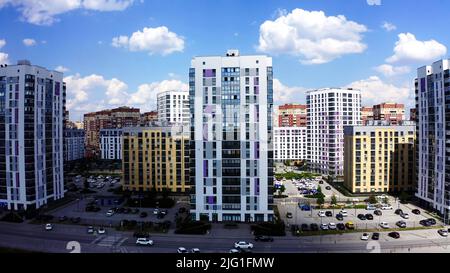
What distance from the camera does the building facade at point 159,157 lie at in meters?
19.3

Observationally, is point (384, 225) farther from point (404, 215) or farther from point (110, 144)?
point (110, 144)

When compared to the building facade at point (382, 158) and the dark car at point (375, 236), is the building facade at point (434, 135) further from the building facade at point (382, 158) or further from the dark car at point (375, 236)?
the dark car at point (375, 236)

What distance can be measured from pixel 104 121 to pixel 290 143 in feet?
72.2

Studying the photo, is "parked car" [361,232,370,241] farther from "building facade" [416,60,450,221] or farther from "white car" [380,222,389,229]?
"building facade" [416,60,450,221]

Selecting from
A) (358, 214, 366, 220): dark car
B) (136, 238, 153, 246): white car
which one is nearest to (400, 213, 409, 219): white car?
(358, 214, 366, 220): dark car

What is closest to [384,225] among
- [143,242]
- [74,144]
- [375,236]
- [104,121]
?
[375,236]

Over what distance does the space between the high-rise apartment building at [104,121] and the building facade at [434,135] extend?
31.1m

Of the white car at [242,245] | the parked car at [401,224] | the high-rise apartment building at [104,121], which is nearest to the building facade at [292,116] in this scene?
the high-rise apartment building at [104,121]

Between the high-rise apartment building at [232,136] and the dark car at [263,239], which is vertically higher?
the high-rise apartment building at [232,136]

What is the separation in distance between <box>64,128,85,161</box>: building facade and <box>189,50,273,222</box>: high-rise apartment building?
24.9m

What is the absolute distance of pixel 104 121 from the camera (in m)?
41.2

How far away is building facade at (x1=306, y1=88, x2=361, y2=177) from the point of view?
25578 mm

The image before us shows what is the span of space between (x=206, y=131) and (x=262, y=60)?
11.6 ft
